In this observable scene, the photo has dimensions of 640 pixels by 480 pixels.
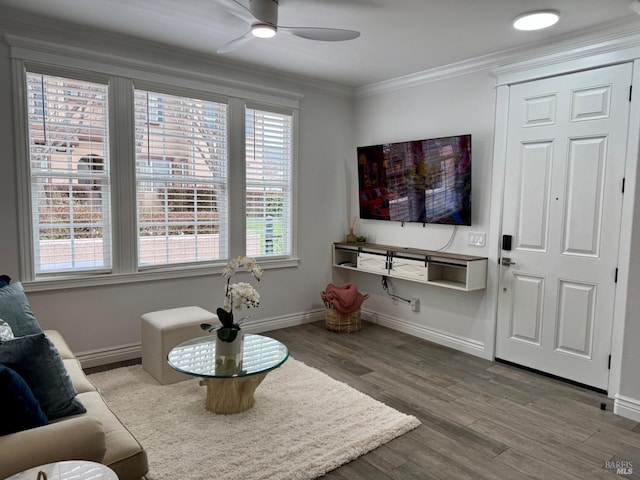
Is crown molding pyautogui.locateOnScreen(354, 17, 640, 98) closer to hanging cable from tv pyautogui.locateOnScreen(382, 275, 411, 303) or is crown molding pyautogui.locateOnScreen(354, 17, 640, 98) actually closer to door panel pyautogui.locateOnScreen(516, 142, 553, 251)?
door panel pyautogui.locateOnScreen(516, 142, 553, 251)

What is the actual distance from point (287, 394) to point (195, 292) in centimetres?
153

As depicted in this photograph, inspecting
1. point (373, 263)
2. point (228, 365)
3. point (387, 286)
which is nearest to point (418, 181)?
point (373, 263)

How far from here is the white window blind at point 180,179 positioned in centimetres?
376

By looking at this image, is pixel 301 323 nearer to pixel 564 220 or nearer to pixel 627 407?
pixel 564 220

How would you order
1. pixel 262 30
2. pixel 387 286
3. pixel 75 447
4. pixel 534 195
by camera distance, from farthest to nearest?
pixel 387 286
pixel 534 195
pixel 262 30
pixel 75 447

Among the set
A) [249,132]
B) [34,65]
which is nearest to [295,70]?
[249,132]

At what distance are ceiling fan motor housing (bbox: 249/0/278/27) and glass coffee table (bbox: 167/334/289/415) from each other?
6.76 ft

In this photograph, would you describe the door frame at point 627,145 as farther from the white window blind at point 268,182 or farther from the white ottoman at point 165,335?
the white ottoman at point 165,335

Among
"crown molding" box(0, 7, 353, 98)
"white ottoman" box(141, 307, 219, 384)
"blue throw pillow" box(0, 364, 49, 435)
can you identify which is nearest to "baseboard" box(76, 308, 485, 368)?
"white ottoman" box(141, 307, 219, 384)

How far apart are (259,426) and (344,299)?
2.04 meters

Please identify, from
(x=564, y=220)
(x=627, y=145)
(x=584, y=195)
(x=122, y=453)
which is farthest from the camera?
(x=564, y=220)

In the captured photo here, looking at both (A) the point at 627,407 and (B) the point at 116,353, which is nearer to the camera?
(A) the point at 627,407

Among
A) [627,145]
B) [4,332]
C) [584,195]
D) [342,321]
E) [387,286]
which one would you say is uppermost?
[627,145]

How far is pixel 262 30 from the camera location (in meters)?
2.87
